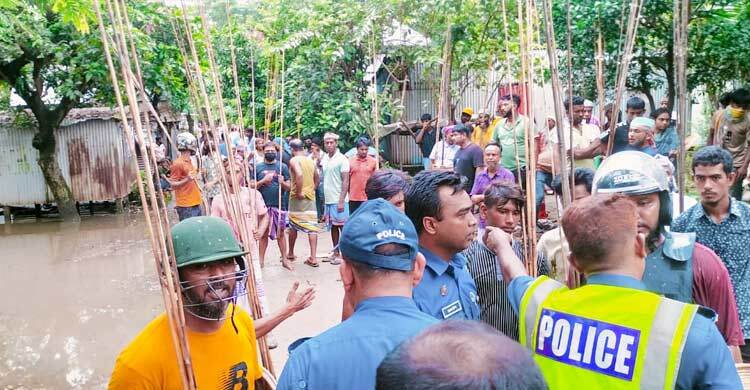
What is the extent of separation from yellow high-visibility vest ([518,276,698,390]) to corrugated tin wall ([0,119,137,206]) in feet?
38.7

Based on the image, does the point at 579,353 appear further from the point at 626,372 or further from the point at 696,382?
the point at 696,382

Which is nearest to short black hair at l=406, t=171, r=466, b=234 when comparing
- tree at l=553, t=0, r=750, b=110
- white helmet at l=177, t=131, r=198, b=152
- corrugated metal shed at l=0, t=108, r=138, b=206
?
white helmet at l=177, t=131, r=198, b=152

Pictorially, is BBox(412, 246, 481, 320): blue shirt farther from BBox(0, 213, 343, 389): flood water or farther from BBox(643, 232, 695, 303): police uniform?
BBox(0, 213, 343, 389): flood water

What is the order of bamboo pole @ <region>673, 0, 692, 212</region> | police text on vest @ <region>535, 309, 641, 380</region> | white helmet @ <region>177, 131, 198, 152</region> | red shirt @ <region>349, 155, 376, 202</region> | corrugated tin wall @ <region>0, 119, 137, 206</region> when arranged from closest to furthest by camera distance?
police text on vest @ <region>535, 309, 641, 380</region>, bamboo pole @ <region>673, 0, 692, 212</region>, white helmet @ <region>177, 131, 198, 152</region>, red shirt @ <region>349, 155, 376, 202</region>, corrugated tin wall @ <region>0, 119, 137, 206</region>

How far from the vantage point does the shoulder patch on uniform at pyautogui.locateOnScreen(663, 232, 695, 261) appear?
2.03 meters

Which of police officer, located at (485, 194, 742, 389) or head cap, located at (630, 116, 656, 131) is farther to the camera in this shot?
head cap, located at (630, 116, 656, 131)

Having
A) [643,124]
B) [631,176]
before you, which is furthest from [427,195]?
[643,124]

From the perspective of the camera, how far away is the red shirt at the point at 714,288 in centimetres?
201

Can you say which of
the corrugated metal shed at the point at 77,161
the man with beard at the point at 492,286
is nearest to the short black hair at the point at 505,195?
the man with beard at the point at 492,286

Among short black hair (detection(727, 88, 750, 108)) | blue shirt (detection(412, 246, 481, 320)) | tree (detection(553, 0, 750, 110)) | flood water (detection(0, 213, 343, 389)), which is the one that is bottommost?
flood water (detection(0, 213, 343, 389))

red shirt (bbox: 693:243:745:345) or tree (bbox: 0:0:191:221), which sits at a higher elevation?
tree (bbox: 0:0:191:221)

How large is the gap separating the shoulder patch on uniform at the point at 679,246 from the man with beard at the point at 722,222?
2.32 ft

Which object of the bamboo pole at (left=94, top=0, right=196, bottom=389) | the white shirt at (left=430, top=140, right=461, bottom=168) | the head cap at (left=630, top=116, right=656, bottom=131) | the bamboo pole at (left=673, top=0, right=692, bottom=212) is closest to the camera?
the bamboo pole at (left=94, top=0, right=196, bottom=389)

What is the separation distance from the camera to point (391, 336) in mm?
1387
